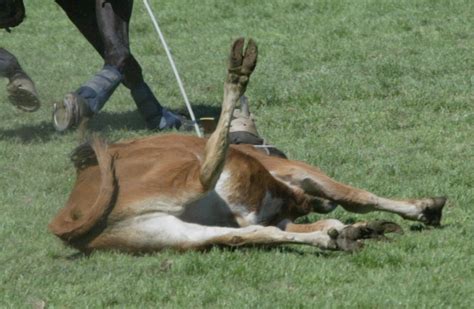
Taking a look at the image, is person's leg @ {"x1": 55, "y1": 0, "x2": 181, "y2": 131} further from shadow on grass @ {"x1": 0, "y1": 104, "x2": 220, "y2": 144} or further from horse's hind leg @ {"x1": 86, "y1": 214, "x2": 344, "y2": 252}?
horse's hind leg @ {"x1": 86, "y1": 214, "x2": 344, "y2": 252}

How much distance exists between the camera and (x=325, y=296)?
17.3ft

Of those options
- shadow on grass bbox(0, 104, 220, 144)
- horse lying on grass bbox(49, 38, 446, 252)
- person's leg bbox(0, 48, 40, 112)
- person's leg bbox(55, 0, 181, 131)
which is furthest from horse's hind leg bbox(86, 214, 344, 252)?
person's leg bbox(0, 48, 40, 112)

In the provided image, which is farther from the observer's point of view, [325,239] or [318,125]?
[318,125]

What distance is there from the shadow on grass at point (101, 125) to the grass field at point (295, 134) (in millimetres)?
27

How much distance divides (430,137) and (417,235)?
9.29ft

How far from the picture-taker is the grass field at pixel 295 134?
5.45 metres

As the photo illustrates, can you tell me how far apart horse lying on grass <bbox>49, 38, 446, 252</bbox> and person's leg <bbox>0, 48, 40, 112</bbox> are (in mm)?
3373

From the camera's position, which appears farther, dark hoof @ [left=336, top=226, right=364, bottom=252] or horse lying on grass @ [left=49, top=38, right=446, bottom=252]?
dark hoof @ [left=336, top=226, right=364, bottom=252]

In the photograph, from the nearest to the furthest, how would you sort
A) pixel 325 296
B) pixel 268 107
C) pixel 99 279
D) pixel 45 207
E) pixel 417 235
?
pixel 325 296 < pixel 99 279 < pixel 417 235 < pixel 45 207 < pixel 268 107

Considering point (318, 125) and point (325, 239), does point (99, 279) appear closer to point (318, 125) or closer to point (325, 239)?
point (325, 239)

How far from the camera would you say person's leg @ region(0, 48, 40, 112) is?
969 cm

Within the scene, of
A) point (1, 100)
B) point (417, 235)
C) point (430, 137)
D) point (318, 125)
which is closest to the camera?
point (417, 235)

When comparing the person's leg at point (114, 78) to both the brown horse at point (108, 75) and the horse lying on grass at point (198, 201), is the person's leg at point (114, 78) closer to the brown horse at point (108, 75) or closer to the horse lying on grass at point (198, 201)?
the brown horse at point (108, 75)

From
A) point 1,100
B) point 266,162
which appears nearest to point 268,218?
point 266,162
